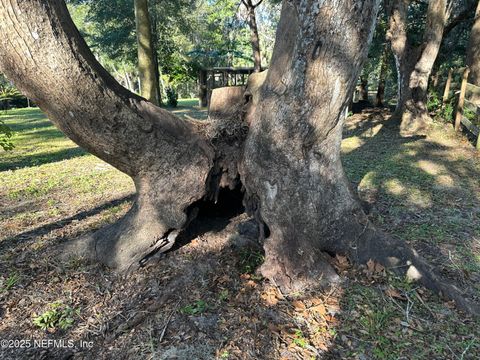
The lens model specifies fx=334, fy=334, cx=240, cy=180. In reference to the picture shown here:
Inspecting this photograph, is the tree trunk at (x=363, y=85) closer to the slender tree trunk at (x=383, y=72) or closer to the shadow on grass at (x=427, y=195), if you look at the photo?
the slender tree trunk at (x=383, y=72)

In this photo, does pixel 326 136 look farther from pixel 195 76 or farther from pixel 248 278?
pixel 195 76

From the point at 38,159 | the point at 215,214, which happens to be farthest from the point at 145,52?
the point at 215,214

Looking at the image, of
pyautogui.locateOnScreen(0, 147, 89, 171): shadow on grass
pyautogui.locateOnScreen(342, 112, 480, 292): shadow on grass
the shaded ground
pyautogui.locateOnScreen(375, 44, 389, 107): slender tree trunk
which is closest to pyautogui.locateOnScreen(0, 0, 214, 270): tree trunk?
the shaded ground

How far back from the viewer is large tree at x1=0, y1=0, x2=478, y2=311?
8.13 ft

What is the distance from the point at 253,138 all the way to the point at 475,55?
10.0m

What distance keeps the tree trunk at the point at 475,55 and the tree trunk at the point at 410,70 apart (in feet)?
3.84

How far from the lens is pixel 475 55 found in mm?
9758

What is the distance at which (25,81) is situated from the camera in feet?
8.09

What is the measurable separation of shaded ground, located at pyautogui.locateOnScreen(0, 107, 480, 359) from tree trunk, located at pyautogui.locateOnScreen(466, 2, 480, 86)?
6845 mm

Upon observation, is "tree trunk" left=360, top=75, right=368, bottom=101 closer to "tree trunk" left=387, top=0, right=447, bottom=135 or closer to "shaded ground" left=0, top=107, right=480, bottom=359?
"tree trunk" left=387, top=0, right=447, bottom=135

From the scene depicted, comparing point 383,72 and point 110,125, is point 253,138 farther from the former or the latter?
point 383,72

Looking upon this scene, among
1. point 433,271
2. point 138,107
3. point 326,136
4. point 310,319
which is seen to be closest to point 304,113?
point 326,136

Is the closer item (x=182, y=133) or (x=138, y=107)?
(x=138, y=107)

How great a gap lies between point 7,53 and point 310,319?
9.88ft
